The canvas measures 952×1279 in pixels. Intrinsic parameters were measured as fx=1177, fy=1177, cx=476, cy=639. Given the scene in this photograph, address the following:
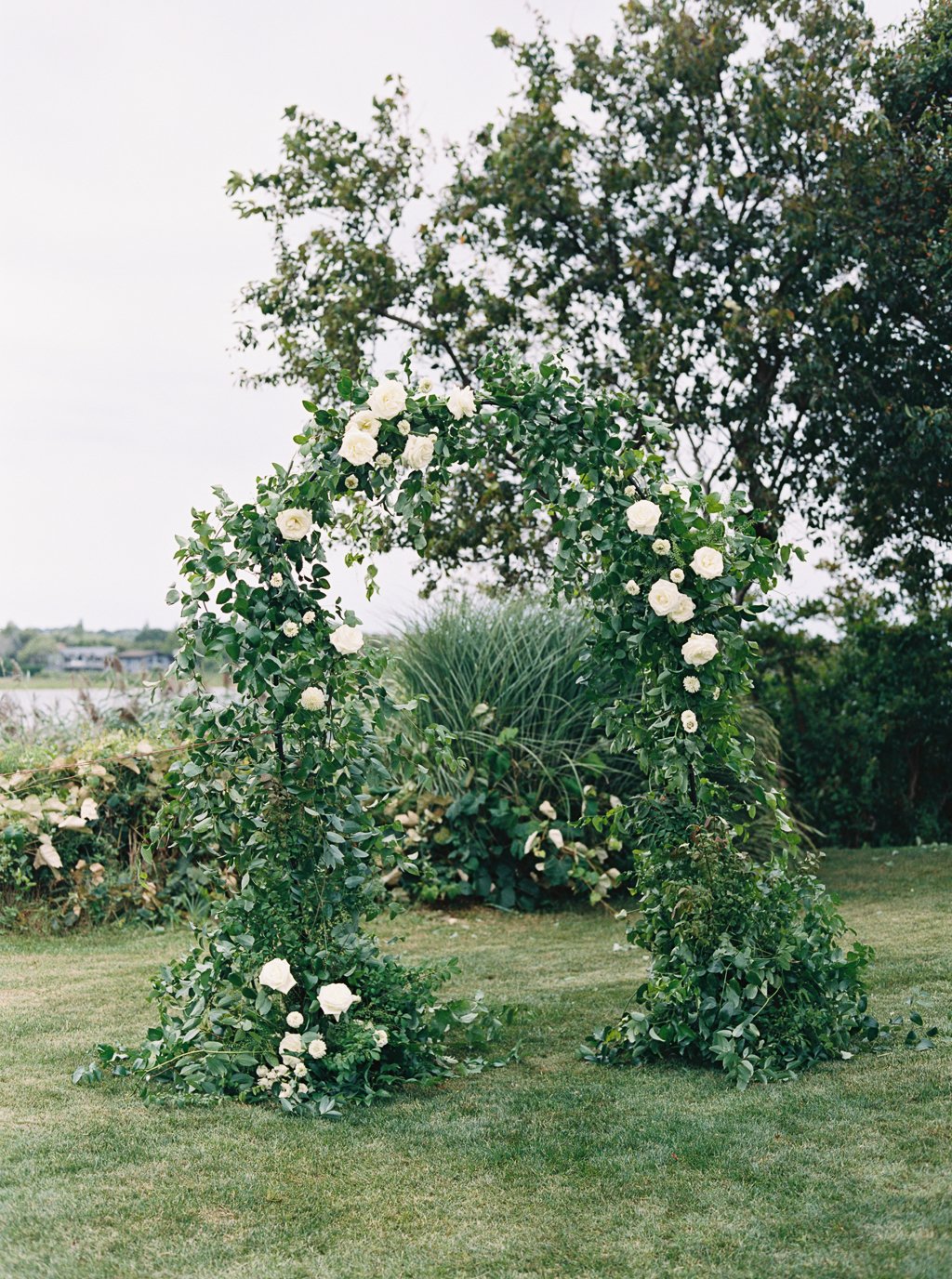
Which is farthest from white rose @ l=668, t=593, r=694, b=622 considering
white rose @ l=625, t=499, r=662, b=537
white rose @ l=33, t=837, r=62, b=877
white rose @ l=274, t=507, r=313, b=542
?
white rose @ l=33, t=837, r=62, b=877

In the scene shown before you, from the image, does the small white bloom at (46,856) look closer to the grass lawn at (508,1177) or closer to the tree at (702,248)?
the grass lawn at (508,1177)

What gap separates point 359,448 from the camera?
10.9 feet

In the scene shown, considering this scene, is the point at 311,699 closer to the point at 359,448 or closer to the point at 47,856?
the point at 359,448

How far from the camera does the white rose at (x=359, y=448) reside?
333cm

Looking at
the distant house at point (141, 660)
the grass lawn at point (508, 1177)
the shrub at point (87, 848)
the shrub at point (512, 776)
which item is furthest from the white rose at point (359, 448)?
the distant house at point (141, 660)

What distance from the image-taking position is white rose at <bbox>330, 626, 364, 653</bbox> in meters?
3.37

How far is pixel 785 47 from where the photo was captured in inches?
323

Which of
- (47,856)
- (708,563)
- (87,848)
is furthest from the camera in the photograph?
(87,848)

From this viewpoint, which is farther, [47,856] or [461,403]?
[47,856]

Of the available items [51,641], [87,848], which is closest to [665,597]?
A: [87,848]

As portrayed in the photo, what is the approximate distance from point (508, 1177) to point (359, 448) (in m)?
1.92

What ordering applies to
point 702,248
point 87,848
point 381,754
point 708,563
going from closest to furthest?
point 708,563 → point 381,754 → point 87,848 → point 702,248

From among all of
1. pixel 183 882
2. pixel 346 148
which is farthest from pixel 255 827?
pixel 346 148

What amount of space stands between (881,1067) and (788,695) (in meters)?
5.84
